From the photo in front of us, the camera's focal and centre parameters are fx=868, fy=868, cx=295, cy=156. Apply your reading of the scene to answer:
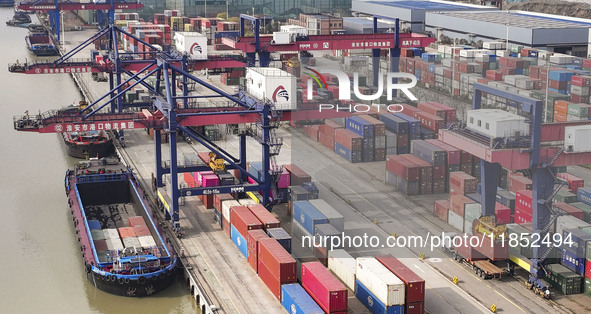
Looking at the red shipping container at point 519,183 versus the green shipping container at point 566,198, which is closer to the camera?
the green shipping container at point 566,198

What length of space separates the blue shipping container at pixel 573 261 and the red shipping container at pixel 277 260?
40.3 feet

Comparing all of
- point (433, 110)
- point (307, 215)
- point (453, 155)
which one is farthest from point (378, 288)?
point (433, 110)

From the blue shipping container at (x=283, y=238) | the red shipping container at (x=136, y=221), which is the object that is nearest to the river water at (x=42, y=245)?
the red shipping container at (x=136, y=221)

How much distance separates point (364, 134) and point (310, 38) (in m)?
13.9

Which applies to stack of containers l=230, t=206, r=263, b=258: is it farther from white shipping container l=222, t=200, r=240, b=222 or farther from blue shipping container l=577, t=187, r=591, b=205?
blue shipping container l=577, t=187, r=591, b=205

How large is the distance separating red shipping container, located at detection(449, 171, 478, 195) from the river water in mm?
16621

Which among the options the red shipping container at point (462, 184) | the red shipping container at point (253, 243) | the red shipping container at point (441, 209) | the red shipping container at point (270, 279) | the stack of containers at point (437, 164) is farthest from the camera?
the stack of containers at point (437, 164)

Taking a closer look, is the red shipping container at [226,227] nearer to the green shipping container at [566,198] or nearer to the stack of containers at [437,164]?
the stack of containers at [437,164]

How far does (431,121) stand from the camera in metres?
60.6

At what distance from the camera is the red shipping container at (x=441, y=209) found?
47.0 m

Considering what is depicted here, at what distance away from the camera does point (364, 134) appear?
191 feet

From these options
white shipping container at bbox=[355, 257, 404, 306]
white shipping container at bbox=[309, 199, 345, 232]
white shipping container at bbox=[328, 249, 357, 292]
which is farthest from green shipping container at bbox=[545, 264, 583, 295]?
white shipping container at bbox=[309, 199, 345, 232]

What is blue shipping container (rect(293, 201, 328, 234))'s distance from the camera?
42.3 metres

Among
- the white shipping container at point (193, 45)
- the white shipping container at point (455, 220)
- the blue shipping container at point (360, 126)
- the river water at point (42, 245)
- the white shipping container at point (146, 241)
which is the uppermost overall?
the white shipping container at point (193, 45)
